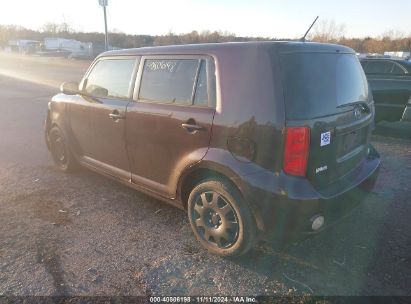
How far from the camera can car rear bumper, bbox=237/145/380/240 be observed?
8.79 ft

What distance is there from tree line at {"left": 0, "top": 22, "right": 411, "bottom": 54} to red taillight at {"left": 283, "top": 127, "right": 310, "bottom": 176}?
15655mm

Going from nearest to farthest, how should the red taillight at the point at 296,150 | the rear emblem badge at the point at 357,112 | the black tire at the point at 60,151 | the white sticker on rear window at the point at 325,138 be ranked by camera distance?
1. the red taillight at the point at 296,150
2. the white sticker on rear window at the point at 325,138
3. the rear emblem badge at the point at 357,112
4. the black tire at the point at 60,151

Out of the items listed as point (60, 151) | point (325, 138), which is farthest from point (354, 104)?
point (60, 151)

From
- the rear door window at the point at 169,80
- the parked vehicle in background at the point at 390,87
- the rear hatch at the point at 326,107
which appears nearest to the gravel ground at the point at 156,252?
the rear hatch at the point at 326,107

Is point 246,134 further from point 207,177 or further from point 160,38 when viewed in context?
point 160,38

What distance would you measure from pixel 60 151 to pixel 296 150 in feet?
12.8

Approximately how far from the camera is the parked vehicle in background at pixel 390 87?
24.5ft

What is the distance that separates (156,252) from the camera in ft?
10.9

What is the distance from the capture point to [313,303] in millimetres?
2668

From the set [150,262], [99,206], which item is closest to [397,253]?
[150,262]

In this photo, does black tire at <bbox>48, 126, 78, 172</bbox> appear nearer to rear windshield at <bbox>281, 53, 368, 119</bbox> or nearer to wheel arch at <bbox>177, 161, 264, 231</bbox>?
wheel arch at <bbox>177, 161, 264, 231</bbox>

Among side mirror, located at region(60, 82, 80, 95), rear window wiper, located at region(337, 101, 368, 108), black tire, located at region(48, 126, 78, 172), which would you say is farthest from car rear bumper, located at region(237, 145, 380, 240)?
black tire, located at region(48, 126, 78, 172)

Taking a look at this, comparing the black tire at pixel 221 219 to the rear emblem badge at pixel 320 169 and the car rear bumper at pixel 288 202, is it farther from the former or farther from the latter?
the rear emblem badge at pixel 320 169

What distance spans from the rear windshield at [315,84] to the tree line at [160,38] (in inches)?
591
